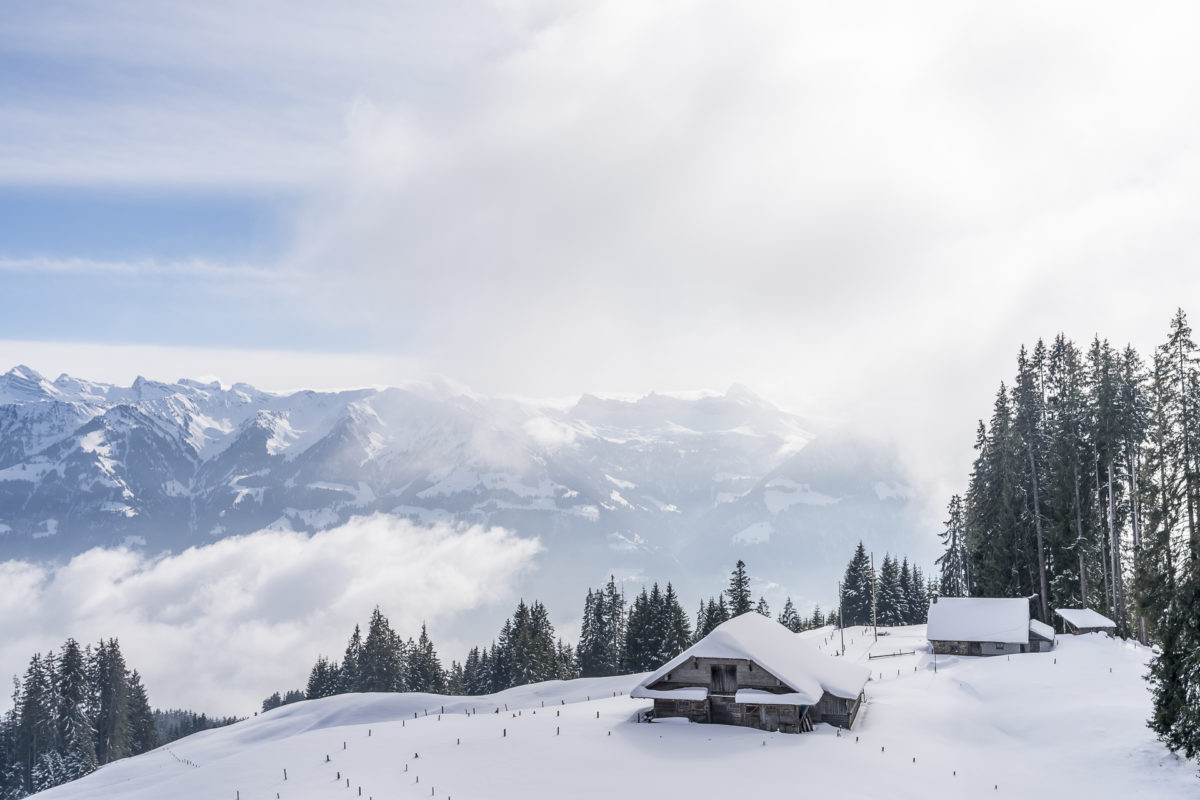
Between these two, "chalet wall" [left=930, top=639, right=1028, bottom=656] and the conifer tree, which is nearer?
"chalet wall" [left=930, top=639, right=1028, bottom=656]

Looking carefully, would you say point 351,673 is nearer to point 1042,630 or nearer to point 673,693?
point 673,693

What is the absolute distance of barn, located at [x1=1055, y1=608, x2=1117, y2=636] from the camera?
62.7 meters

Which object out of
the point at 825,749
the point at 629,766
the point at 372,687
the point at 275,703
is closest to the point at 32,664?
the point at 372,687

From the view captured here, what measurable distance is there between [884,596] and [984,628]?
159ft

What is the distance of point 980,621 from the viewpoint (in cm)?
6594

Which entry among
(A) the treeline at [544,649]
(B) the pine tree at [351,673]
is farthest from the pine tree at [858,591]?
(B) the pine tree at [351,673]

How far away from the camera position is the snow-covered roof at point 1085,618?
2468 inches

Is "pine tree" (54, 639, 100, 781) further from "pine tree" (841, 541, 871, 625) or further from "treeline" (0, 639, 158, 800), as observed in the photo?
"pine tree" (841, 541, 871, 625)

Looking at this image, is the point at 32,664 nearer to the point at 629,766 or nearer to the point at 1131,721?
the point at 629,766

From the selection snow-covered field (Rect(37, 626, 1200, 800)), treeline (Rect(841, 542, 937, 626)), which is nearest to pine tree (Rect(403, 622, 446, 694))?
snow-covered field (Rect(37, 626, 1200, 800))

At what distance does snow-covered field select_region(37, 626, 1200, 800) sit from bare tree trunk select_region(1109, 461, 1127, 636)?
10037mm

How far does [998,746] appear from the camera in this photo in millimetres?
38500

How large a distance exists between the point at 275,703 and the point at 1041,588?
139 m

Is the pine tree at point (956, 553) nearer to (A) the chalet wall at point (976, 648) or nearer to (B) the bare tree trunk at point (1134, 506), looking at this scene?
(A) the chalet wall at point (976, 648)
